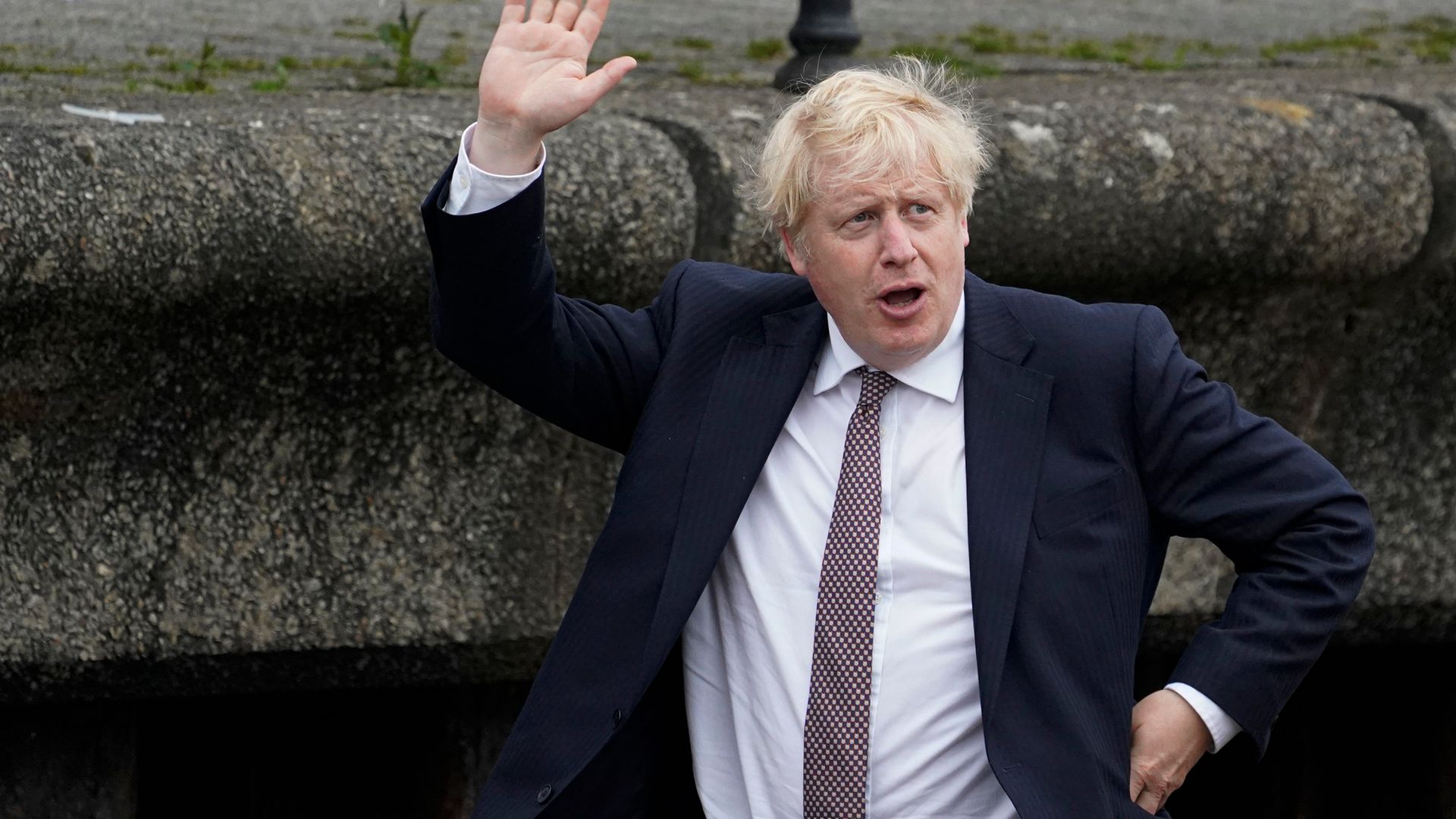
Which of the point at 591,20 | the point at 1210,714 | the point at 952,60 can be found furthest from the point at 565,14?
the point at 952,60

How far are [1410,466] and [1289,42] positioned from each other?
1.87 metres

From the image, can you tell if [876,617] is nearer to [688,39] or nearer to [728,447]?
[728,447]

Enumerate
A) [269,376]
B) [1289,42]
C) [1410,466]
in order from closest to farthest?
[269,376] → [1410,466] → [1289,42]

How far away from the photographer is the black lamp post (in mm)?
3170

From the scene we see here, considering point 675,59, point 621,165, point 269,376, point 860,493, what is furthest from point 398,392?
point 675,59

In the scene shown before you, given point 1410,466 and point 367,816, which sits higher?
point 1410,466

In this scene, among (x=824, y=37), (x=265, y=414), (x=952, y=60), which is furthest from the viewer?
(x=952, y=60)

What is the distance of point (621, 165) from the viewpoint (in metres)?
2.56

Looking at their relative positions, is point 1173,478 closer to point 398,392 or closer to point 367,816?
point 398,392

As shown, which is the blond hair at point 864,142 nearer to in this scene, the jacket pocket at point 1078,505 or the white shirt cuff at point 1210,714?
the jacket pocket at point 1078,505

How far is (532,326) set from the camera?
207cm

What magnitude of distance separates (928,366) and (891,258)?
0.56ft

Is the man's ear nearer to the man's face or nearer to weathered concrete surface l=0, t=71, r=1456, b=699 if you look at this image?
the man's face

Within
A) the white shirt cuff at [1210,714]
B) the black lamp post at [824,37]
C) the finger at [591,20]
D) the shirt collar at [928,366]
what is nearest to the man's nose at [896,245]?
the shirt collar at [928,366]
